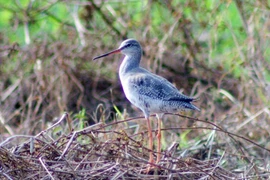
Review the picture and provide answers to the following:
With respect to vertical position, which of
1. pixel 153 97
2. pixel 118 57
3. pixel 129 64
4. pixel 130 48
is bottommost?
pixel 118 57

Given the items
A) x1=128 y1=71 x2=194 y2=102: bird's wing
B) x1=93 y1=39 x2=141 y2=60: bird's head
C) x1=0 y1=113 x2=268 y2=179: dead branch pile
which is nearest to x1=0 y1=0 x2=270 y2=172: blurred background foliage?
x1=93 y1=39 x2=141 y2=60: bird's head

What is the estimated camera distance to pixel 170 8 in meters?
10.0

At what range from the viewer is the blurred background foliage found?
9242mm

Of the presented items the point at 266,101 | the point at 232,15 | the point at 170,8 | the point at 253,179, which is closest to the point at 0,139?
the point at 253,179

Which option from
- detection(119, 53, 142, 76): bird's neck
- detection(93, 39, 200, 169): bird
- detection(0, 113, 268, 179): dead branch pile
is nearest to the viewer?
detection(0, 113, 268, 179): dead branch pile

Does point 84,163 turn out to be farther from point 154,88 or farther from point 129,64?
point 129,64

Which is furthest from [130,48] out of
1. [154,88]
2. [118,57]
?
[118,57]

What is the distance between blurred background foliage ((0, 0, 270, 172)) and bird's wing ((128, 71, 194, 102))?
244 centimetres

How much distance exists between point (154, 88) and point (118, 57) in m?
3.97

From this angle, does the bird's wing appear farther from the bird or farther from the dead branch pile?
the dead branch pile

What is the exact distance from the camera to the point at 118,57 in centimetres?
1046

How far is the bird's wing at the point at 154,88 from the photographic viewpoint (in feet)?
21.1

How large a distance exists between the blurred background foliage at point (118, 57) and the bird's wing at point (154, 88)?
2.44m

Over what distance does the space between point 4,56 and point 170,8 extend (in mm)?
2417
